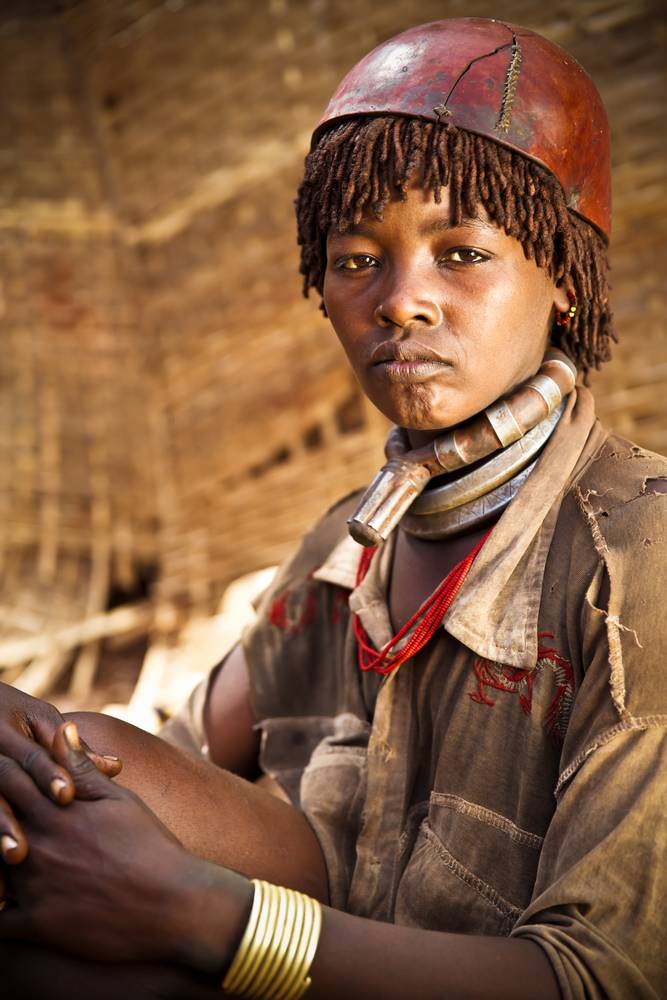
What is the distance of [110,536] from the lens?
433 cm

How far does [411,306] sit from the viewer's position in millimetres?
1714

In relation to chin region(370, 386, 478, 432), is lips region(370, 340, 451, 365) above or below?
above

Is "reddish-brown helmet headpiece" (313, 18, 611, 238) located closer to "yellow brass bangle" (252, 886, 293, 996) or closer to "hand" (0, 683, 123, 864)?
"hand" (0, 683, 123, 864)

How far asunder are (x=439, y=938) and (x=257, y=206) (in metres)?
3.13

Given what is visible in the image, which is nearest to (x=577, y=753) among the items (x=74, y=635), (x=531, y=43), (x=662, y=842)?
(x=662, y=842)

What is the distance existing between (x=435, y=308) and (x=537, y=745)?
591mm

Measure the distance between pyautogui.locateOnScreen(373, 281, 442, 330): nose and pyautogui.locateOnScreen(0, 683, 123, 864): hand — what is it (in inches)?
27.1

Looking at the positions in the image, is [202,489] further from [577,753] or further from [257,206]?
[577,753]

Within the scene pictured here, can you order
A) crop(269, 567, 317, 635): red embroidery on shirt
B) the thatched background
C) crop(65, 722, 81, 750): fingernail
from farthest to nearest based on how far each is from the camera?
the thatched background < crop(269, 567, 317, 635): red embroidery on shirt < crop(65, 722, 81, 750): fingernail

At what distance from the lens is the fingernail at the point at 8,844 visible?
58.0 inches

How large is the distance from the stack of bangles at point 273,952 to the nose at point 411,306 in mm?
755

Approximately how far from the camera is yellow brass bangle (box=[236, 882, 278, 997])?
4.69 feet

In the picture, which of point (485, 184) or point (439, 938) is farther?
point (485, 184)

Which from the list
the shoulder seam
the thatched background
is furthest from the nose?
the thatched background
